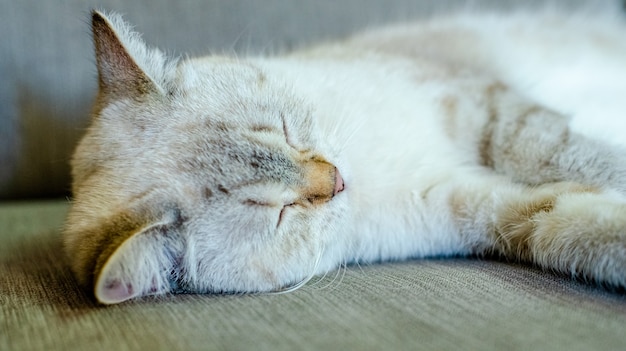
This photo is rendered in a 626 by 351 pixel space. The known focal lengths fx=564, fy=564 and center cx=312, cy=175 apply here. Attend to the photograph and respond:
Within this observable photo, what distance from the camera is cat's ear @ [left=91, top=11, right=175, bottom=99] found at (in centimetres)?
119

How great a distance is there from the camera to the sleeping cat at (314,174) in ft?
3.60

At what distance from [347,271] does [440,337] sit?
0.45 m

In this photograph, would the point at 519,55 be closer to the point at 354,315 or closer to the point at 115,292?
the point at 354,315

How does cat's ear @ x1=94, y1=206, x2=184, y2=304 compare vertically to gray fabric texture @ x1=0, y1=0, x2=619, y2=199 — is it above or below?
below

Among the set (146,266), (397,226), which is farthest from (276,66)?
(146,266)

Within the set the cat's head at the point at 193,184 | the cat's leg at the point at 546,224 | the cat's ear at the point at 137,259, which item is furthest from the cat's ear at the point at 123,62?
the cat's leg at the point at 546,224

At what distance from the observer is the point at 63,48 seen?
1.82 m

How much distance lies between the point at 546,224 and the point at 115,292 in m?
0.86

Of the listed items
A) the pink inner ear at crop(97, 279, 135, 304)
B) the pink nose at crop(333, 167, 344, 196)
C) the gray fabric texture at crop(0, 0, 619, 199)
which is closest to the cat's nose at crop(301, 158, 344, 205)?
the pink nose at crop(333, 167, 344, 196)

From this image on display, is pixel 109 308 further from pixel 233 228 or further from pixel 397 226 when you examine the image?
pixel 397 226

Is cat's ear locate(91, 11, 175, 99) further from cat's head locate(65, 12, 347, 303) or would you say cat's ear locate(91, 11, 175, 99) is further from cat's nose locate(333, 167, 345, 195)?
cat's nose locate(333, 167, 345, 195)

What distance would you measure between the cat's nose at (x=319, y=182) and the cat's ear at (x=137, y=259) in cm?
27

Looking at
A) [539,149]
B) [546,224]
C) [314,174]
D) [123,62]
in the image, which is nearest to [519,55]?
[539,149]

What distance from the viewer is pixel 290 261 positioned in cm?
118
